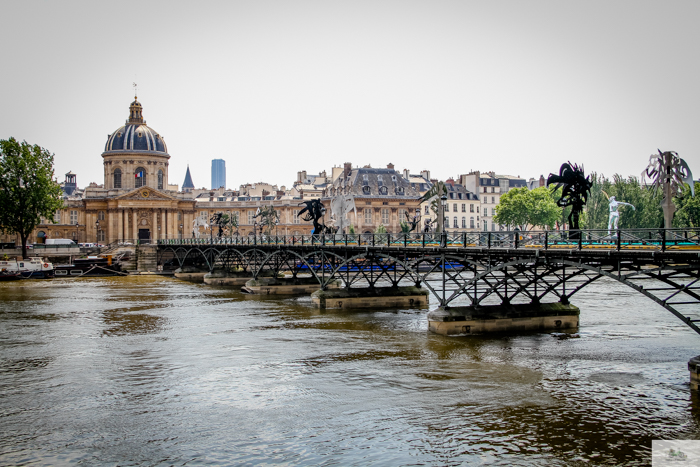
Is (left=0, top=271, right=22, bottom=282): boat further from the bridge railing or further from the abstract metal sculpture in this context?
the abstract metal sculpture

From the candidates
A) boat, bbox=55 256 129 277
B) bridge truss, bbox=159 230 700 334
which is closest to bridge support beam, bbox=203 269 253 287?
bridge truss, bbox=159 230 700 334

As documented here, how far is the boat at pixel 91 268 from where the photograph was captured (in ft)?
269

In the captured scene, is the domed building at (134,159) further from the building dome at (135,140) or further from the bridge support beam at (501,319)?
the bridge support beam at (501,319)

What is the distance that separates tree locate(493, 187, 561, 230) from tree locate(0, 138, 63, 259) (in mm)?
59283

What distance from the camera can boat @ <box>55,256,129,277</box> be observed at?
82.1 meters

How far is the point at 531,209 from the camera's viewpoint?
305ft

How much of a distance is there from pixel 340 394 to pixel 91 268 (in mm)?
70204

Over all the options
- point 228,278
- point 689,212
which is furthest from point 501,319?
point 689,212

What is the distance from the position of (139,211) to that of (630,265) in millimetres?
106110

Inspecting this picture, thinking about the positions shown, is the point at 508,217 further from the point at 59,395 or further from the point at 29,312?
the point at 59,395

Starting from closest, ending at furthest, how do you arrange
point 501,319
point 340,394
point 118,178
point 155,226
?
point 340,394, point 501,319, point 155,226, point 118,178

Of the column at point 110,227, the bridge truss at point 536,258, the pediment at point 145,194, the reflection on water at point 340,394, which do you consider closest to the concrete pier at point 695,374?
the reflection on water at point 340,394

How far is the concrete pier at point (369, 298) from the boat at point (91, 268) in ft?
159

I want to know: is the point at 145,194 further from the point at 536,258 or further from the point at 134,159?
the point at 536,258
